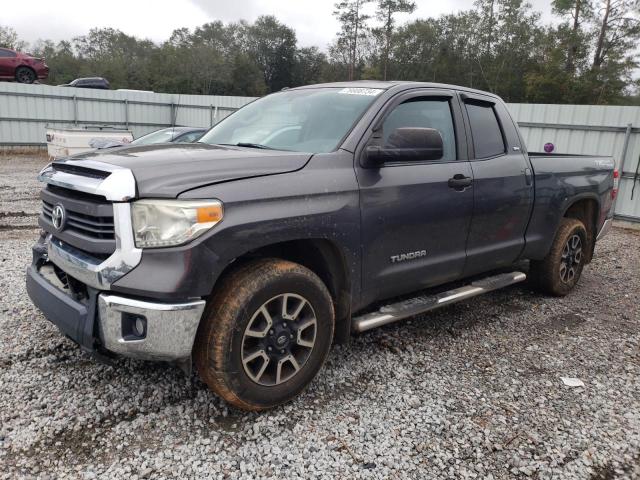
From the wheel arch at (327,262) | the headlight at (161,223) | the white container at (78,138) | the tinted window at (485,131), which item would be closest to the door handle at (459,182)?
the tinted window at (485,131)

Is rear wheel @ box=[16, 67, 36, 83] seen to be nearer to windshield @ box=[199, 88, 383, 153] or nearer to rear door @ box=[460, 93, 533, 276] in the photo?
windshield @ box=[199, 88, 383, 153]

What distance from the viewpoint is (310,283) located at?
2.82 meters

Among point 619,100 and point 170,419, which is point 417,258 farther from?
point 619,100

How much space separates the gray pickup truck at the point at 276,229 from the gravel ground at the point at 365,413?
301 millimetres

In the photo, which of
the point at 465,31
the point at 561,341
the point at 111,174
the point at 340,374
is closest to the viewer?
the point at 111,174

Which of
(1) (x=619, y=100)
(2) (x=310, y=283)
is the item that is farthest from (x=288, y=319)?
(1) (x=619, y=100)

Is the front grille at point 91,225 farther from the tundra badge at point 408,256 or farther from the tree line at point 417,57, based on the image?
the tree line at point 417,57

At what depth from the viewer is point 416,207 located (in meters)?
3.36

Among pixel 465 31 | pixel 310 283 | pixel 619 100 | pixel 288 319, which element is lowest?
pixel 288 319

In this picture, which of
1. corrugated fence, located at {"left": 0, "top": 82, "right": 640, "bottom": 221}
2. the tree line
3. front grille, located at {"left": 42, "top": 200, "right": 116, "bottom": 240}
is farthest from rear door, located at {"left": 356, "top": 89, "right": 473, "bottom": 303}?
the tree line

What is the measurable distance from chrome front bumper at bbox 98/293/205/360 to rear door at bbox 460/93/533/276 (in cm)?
230

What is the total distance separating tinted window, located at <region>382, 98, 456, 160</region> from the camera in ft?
11.4

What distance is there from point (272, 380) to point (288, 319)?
350mm

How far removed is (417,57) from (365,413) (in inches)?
2074
